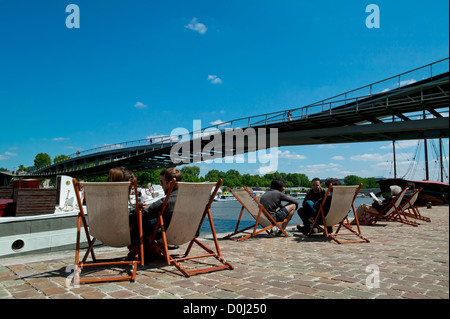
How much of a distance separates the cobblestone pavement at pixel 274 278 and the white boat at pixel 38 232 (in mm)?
1757

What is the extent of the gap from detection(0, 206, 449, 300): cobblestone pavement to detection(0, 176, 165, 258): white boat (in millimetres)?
1757

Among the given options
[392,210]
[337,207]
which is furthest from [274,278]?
[392,210]

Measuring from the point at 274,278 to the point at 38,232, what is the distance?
4.65 meters

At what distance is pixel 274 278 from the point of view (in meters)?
3.14

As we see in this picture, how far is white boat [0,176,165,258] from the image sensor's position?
5.38 m

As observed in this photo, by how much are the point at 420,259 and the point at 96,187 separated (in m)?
3.97

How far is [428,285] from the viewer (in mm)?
2846

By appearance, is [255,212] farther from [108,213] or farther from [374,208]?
[374,208]

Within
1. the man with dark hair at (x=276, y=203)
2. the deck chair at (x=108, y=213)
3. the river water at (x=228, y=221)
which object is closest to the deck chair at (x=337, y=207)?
the man with dark hair at (x=276, y=203)

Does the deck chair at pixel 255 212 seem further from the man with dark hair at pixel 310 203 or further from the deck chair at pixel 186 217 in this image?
A: the deck chair at pixel 186 217

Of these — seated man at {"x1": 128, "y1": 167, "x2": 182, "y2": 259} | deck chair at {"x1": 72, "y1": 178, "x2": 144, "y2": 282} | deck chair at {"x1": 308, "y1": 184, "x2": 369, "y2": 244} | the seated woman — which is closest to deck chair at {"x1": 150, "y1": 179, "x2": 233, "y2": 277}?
seated man at {"x1": 128, "y1": 167, "x2": 182, "y2": 259}

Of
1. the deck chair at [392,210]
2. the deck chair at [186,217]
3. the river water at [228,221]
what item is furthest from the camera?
the river water at [228,221]

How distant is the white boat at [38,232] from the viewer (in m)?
5.38
